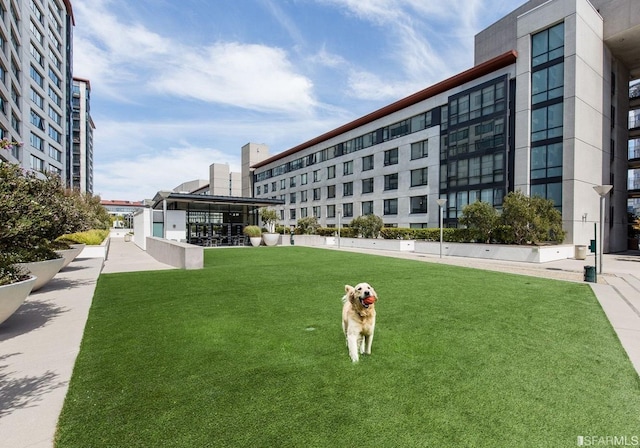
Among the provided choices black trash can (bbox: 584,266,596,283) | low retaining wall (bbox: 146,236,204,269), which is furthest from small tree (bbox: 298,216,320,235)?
black trash can (bbox: 584,266,596,283)

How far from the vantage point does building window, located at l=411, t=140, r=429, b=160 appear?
36056 mm

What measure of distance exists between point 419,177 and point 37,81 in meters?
51.6

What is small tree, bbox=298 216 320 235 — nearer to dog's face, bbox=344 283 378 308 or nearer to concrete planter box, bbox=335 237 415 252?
concrete planter box, bbox=335 237 415 252

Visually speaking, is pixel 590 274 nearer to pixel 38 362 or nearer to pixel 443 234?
pixel 443 234

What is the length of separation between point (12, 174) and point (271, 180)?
60994 mm

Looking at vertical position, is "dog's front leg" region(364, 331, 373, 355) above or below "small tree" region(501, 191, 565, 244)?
below

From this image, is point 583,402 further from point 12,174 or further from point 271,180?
point 271,180

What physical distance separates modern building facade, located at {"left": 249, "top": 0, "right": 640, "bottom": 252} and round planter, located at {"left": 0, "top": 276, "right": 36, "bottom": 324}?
26304mm

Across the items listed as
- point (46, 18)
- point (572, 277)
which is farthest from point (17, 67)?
point (572, 277)

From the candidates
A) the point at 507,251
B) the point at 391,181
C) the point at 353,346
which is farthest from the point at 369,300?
the point at 391,181

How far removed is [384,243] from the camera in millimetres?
31438

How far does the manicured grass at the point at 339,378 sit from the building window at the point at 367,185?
35.3 m

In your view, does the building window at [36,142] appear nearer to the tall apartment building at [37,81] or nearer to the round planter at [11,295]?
the tall apartment building at [37,81]

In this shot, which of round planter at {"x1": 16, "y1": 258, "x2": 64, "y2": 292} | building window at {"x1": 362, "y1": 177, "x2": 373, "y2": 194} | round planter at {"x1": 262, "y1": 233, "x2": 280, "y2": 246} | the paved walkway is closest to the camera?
the paved walkway
